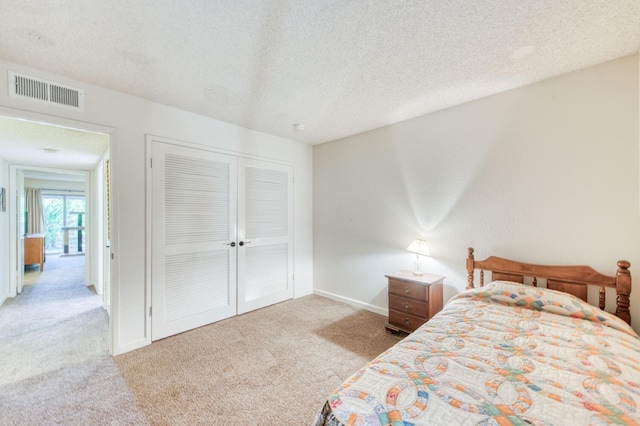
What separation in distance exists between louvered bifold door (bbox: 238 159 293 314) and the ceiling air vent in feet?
5.14

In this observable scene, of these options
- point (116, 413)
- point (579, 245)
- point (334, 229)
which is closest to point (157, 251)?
point (116, 413)

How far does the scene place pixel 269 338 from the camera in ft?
8.97

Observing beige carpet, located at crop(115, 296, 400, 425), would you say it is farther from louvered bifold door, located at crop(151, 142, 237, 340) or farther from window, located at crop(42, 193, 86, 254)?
window, located at crop(42, 193, 86, 254)

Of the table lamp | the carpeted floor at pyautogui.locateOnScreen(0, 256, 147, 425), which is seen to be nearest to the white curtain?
the carpeted floor at pyautogui.locateOnScreen(0, 256, 147, 425)

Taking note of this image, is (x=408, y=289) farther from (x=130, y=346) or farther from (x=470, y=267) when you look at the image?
(x=130, y=346)

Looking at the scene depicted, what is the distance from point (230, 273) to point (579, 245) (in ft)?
11.2

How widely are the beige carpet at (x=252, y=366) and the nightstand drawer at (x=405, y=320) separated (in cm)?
16

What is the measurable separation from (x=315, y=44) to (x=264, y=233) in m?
2.46

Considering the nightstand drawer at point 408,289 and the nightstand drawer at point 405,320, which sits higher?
the nightstand drawer at point 408,289

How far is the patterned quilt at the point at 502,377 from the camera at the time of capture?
2.90 ft

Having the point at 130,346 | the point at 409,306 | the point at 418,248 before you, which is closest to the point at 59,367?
the point at 130,346

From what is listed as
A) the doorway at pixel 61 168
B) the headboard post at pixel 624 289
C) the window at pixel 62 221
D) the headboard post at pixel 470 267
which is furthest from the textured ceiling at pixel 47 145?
the window at pixel 62 221

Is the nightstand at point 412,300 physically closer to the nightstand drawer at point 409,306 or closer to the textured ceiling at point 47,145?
the nightstand drawer at point 409,306

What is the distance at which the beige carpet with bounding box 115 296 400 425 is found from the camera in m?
1.74
